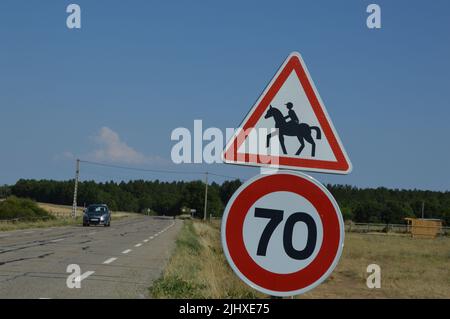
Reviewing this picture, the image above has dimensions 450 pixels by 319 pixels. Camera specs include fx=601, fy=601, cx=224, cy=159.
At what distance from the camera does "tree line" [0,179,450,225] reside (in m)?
134

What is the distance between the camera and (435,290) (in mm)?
19000

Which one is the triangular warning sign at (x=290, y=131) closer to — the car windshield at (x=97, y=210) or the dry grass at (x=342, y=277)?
the dry grass at (x=342, y=277)

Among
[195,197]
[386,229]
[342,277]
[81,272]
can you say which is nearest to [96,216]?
[342,277]

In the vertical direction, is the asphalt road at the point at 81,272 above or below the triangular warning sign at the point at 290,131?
below

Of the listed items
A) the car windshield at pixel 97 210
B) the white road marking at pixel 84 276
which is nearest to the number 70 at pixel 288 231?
the white road marking at pixel 84 276

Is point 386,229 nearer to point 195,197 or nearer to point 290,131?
point 195,197

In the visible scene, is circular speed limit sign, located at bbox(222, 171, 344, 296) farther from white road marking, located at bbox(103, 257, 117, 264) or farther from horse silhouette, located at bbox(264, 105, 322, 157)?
white road marking, located at bbox(103, 257, 117, 264)

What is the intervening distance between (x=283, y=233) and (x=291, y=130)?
0.73 metres

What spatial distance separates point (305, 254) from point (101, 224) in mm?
43081

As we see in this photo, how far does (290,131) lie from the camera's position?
3951 mm

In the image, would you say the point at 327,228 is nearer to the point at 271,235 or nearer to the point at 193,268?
the point at 271,235

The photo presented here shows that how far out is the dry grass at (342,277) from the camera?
33.0 ft

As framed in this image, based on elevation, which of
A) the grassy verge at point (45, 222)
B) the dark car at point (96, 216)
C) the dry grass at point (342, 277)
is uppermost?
the dark car at point (96, 216)
